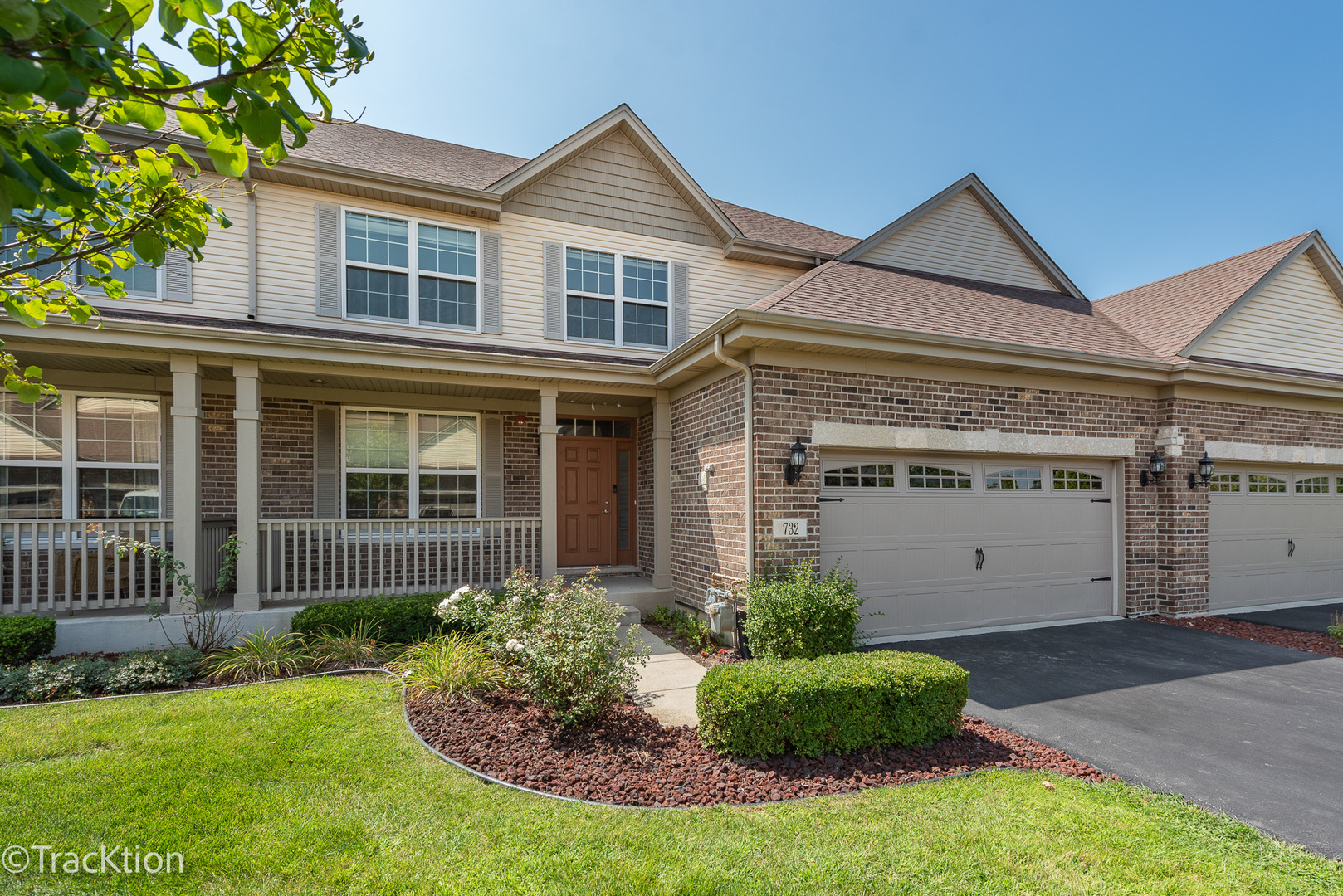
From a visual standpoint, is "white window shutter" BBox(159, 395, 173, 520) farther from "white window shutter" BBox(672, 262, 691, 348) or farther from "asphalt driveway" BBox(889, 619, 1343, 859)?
"asphalt driveway" BBox(889, 619, 1343, 859)

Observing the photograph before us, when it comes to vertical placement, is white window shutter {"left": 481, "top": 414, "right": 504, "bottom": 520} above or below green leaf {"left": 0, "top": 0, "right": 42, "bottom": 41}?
below

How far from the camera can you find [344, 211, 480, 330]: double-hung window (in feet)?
28.2

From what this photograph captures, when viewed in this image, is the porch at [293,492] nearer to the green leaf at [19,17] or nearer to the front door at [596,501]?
the front door at [596,501]

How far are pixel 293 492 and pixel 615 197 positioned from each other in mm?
6592

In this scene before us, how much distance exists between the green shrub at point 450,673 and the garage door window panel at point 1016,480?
21.0ft

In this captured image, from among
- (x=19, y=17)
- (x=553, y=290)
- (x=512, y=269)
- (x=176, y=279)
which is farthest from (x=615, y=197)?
(x=19, y=17)

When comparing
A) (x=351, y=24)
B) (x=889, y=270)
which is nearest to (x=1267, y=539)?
(x=889, y=270)

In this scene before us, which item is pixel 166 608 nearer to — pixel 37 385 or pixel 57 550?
pixel 57 550

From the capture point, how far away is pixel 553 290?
30.9 ft

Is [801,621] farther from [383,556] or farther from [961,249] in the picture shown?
[961,249]

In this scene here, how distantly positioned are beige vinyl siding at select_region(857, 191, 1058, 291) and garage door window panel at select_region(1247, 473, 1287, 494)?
175 inches

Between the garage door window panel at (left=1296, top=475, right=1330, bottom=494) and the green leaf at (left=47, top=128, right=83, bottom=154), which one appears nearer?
the green leaf at (left=47, top=128, right=83, bottom=154)

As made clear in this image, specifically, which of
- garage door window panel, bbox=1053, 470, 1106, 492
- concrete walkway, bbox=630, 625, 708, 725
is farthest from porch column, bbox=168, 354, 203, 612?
garage door window panel, bbox=1053, 470, 1106, 492

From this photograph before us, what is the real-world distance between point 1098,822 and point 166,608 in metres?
8.83
